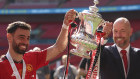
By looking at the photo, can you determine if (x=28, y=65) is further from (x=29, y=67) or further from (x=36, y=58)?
(x=36, y=58)

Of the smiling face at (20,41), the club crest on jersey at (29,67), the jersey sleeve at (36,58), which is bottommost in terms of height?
the club crest on jersey at (29,67)

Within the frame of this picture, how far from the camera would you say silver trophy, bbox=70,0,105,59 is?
2414 millimetres

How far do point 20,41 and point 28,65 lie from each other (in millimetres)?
236

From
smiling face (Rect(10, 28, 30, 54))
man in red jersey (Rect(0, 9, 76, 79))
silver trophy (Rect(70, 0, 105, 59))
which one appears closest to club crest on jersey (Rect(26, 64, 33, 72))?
man in red jersey (Rect(0, 9, 76, 79))

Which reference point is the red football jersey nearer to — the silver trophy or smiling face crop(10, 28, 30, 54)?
Answer: smiling face crop(10, 28, 30, 54)

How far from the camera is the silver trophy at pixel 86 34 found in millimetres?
2414

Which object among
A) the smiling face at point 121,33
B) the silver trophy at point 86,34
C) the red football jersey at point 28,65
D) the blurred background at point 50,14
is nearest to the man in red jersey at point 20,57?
the red football jersey at point 28,65

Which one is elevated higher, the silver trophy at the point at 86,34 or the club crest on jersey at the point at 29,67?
the silver trophy at the point at 86,34

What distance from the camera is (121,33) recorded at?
3.33 metres

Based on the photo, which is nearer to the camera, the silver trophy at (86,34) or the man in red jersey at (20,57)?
the silver trophy at (86,34)

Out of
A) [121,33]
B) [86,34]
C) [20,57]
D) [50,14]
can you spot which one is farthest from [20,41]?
[50,14]

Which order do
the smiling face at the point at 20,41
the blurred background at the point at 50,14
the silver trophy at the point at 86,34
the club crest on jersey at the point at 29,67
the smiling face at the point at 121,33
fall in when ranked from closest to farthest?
the silver trophy at the point at 86,34
the smiling face at the point at 20,41
the club crest on jersey at the point at 29,67
the smiling face at the point at 121,33
the blurred background at the point at 50,14

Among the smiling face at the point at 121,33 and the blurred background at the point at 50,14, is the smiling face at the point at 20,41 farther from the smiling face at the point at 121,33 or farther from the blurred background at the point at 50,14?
the blurred background at the point at 50,14

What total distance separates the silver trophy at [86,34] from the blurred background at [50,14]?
564 inches
